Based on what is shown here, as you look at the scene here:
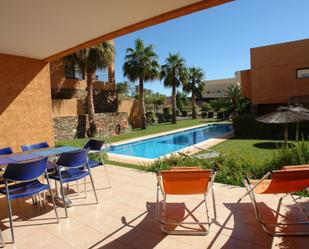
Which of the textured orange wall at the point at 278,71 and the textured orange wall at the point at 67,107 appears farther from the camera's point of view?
the textured orange wall at the point at 278,71

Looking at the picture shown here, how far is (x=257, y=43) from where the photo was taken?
1828 cm

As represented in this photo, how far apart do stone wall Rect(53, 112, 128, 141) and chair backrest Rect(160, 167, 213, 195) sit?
44.5 ft

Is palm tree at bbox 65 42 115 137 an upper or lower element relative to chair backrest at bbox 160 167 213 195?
upper

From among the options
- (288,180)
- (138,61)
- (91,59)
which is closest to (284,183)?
(288,180)

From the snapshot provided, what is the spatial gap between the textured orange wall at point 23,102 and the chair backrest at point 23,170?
2673 mm

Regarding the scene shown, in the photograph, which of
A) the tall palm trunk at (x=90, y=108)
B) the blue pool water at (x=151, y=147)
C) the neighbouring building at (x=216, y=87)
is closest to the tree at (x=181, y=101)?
the neighbouring building at (x=216, y=87)

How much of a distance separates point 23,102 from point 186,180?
4.51m

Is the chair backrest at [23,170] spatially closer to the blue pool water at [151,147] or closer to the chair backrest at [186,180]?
the chair backrest at [186,180]

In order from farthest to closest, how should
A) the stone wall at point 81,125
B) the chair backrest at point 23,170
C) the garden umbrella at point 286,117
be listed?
the stone wall at point 81,125, the garden umbrella at point 286,117, the chair backrest at point 23,170

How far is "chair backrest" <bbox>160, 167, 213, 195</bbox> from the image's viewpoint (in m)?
3.07

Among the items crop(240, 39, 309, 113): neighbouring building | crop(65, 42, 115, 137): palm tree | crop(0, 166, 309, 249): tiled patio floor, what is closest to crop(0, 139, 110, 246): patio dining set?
crop(0, 166, 309, 249): tiled patio floor

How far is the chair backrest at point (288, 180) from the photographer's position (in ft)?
9.26

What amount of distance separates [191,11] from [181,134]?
15445 millimetres

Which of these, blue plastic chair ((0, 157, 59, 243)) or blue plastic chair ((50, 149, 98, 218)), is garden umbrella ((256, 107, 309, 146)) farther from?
Answer: blue plastic chair ((0, 157, 59, 243))
